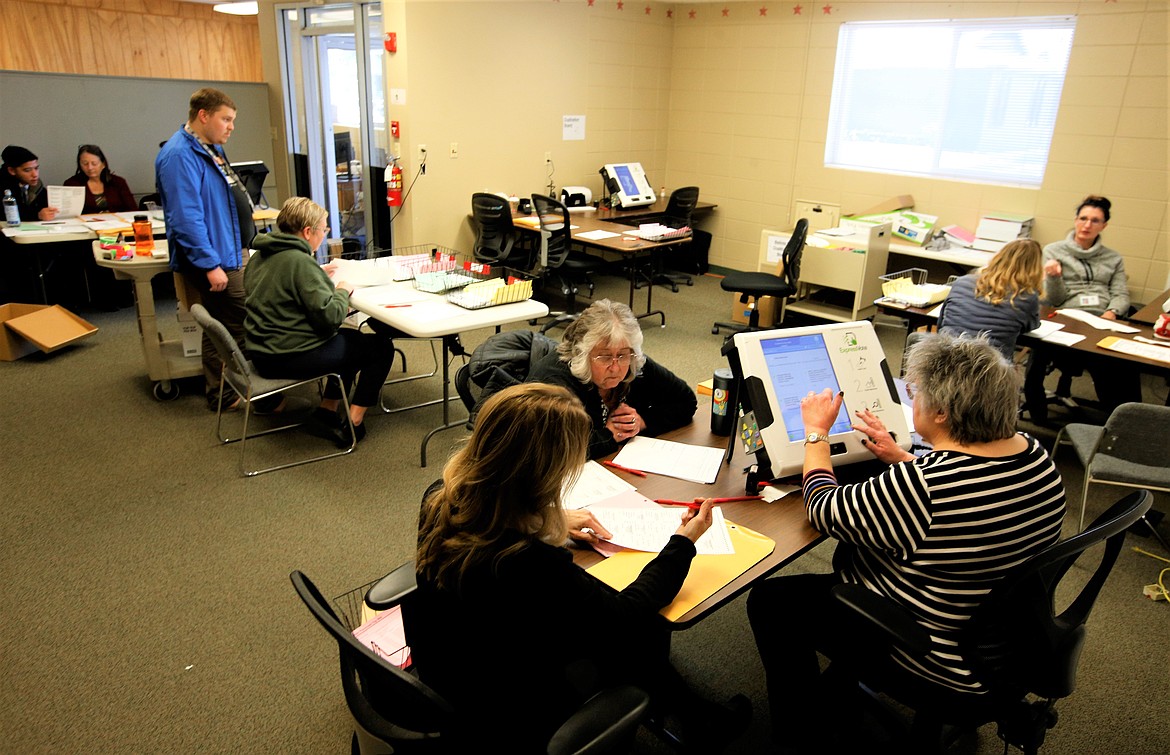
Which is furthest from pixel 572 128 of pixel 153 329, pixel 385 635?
pixel 385 635

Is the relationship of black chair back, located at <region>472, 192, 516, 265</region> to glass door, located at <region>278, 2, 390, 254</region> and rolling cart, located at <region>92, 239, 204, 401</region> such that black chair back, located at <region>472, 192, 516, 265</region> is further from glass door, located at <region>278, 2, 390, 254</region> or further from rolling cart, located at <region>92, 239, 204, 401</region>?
rolling cart, located at <region>92, 239, 204, 401</region>

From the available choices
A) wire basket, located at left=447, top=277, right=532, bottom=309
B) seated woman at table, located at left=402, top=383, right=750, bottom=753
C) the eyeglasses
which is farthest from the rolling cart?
seated woman at table, located at left=402, top=383, right=750, bottom=753

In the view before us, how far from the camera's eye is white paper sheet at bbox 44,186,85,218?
5.46 m

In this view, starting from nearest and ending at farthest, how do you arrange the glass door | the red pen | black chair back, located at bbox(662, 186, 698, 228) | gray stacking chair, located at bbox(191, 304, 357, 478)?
the red pen, gray stacking chair, located at bbox(191, 304, 357, 478), the glass door, black chair back, located at bbox(662, 186, 698, 228)

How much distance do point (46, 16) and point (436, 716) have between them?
27.5 feet

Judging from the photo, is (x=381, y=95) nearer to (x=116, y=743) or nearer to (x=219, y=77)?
(x=219, y=77)

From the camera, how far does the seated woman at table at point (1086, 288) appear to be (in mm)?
4336

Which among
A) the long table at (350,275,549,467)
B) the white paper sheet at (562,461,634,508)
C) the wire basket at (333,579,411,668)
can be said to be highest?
the long table at (350,275,549,467)

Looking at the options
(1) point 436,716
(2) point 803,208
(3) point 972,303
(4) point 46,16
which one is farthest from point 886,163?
(4) point 46,16

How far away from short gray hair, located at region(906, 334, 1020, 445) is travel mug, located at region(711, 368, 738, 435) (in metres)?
0.70

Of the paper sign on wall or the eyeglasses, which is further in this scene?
the paper sign on wall

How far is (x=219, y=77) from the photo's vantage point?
28.0 feet

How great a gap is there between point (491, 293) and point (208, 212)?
61.1 inches

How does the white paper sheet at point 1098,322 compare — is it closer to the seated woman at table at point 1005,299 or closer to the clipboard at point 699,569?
the seated woman at table at point 1005,299
